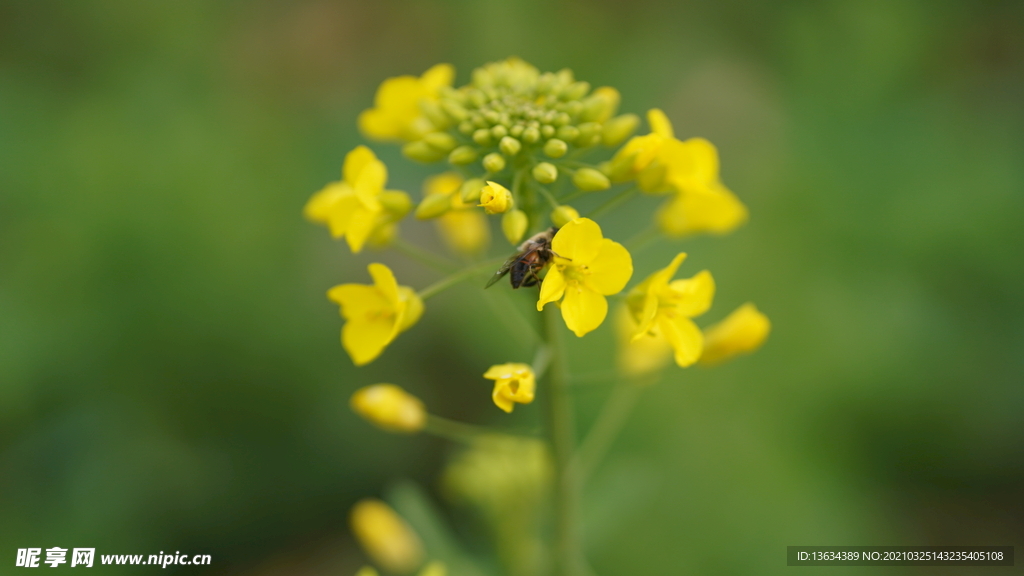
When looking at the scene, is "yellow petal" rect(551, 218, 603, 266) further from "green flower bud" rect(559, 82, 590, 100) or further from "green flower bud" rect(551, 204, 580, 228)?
"green flower bud" rect(559, 82, 590, 100)

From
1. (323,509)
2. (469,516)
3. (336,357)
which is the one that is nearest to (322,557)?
(323,509)

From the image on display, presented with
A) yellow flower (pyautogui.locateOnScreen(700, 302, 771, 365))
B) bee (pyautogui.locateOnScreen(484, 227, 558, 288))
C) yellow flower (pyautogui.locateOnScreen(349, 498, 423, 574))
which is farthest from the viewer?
yellow flower (pyautogui.locateOnScreen(349, 498, 423, 574))

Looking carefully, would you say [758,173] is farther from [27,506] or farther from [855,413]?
[27,506]

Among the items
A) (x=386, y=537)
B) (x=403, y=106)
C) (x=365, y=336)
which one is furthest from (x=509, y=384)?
(x=386, y=537)

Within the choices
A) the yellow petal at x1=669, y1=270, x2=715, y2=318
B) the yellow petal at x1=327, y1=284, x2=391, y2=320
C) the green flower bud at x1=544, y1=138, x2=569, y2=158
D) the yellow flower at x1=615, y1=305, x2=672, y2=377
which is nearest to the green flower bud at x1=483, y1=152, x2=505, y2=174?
the green flower bud at x1=544, y1=138, x2=569, y2=158

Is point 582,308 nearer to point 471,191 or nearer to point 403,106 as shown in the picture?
point 471,191

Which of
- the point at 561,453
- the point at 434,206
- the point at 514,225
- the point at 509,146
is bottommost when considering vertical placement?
the point at 561,453

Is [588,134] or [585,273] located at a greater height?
[588,134]
